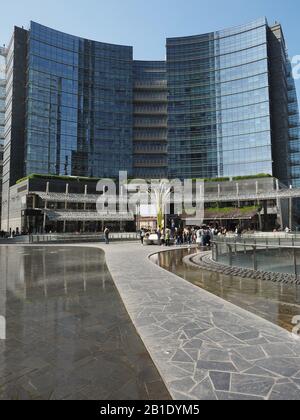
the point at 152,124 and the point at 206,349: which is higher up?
the point at 152,124

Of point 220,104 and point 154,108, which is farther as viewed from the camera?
point 154,108

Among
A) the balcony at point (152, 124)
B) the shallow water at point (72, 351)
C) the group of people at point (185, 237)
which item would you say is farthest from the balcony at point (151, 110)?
the shallow water at point (72, 351)

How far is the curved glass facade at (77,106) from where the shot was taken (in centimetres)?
7906

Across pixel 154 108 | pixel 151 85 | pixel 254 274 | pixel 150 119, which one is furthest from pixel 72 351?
pixel 151 85

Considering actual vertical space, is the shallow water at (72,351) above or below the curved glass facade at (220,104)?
below

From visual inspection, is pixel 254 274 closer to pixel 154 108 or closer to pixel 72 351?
pixel 72 351

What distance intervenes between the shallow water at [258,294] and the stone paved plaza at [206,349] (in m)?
0.41

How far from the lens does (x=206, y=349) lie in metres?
4.02

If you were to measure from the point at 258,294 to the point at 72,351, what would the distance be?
516 cm

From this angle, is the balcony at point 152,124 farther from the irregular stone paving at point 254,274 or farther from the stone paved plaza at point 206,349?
the stone paved plaza at point 206,349

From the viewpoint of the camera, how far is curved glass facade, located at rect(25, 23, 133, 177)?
79.1m

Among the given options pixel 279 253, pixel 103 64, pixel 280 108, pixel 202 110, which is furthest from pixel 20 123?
pixel 279 253
